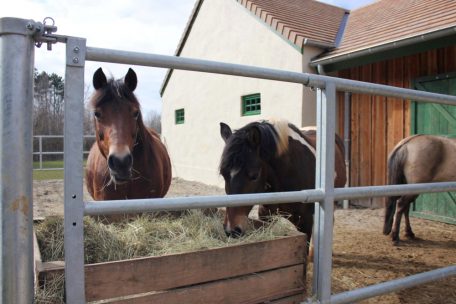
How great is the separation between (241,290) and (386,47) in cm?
574

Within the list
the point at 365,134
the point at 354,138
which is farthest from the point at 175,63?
the point at 354,138

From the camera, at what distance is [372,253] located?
422 centimetres

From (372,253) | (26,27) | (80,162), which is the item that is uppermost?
(26,27)

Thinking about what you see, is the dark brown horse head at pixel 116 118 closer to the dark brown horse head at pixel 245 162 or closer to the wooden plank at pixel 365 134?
the dark brown horse head at pixel 245 162

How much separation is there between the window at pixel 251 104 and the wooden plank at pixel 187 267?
745 cm

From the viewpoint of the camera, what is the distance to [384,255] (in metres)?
4.15

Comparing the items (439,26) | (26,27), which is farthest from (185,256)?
(439,26)

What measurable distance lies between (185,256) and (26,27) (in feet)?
3.12

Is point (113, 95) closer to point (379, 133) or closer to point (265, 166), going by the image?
point (265, 166)

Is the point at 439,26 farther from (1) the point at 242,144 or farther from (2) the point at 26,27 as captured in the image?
(2) the point at 26,27

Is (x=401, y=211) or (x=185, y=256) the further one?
(x=401, y=211)

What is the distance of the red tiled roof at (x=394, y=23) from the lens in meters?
5.70

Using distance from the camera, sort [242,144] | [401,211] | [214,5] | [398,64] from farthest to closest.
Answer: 1. [214,5]
2. [398,64]
3. [401,211]
4. [242,144]

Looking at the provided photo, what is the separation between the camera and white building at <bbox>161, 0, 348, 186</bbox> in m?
7.50
